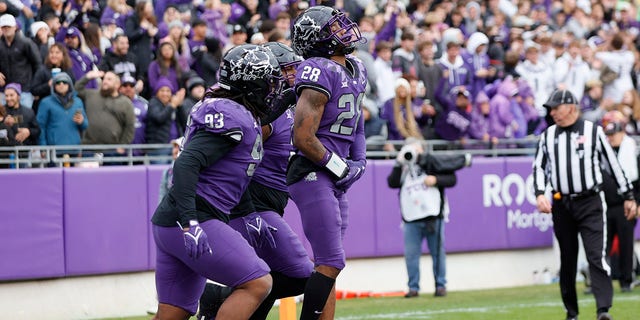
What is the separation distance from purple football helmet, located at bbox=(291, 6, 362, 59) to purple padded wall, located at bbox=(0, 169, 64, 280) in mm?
5039

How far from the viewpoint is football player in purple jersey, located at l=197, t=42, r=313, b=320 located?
24.4 ft

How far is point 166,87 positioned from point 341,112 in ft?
20.6

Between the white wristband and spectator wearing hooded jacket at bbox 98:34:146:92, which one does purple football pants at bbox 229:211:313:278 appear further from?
spectator wearing hooded jacket at bbox 98:34:146:92

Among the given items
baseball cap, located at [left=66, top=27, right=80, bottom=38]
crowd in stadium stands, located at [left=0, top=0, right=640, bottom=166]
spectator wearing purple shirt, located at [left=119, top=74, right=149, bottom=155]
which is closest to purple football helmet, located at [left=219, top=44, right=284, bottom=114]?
crowd in stadium stands, located at [left=0, top=0, right=640, bottom=166]

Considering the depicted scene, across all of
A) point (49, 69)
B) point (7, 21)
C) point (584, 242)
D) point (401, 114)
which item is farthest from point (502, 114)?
point (7, 21)

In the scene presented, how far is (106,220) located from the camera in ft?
40.9

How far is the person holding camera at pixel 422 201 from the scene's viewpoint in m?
13.6

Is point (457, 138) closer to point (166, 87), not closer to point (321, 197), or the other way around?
point (166, 87)

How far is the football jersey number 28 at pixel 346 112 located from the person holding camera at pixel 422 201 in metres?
5.90

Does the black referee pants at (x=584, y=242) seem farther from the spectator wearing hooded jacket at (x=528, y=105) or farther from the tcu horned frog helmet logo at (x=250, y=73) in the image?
the spectator wearing hooded jacket at (x=528, y=105)

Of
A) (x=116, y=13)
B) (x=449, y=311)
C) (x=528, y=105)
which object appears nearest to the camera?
(x=449, y=311)

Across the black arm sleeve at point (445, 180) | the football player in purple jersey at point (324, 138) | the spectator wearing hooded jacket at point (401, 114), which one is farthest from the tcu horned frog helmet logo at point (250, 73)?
the spectator wearing hooded jacket at point (401, 114)

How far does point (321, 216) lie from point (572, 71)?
37.3 feet

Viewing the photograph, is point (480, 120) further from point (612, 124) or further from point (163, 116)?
point (163, 116)
